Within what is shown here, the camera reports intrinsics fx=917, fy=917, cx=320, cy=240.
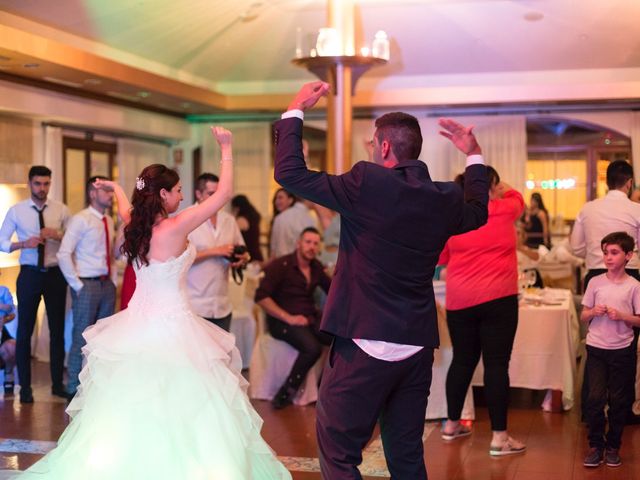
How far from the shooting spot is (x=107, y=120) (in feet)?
32.5

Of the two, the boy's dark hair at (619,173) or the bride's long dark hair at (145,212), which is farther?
the boy's dark hair at (619,173)

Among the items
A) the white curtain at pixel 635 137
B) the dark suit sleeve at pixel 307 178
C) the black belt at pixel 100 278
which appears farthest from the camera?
the white curtain at pixel 635 137

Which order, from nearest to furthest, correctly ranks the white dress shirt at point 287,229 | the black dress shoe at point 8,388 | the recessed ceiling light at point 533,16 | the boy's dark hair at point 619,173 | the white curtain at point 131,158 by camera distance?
the boy's dark hair at point 619,173 → the black dress shoe at point 8,388 → the white dress shirt at point 287,229 → the recessed ceiling light at point 533,16 → the white curtain at point 131,158

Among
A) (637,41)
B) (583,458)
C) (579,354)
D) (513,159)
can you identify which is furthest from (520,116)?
(583,458)

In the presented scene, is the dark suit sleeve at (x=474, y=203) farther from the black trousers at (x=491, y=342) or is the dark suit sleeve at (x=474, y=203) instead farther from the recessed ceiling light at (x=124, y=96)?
the recessed ceiling light at (x=124, y=96)

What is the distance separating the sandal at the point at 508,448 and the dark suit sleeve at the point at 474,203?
2142 millimetres

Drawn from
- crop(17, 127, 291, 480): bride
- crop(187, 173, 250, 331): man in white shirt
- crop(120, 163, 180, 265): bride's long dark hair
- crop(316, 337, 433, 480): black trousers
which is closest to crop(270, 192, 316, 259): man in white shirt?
crop(187, 173, 250, 331): man in white shirt

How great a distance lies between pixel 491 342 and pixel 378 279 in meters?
2.15

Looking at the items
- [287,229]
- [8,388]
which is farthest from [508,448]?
[287,229]

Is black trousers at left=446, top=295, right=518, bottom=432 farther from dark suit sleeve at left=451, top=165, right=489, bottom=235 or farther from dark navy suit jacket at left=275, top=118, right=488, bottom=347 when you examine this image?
dark navy suit jacket at left=275, top=118, right=488, bottom=347

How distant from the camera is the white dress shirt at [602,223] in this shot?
17.0 feet

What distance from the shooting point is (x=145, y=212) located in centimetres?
380

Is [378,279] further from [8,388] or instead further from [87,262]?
[8,388]

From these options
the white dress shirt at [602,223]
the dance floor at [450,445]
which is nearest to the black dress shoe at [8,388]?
the dance floor at [450,445]
